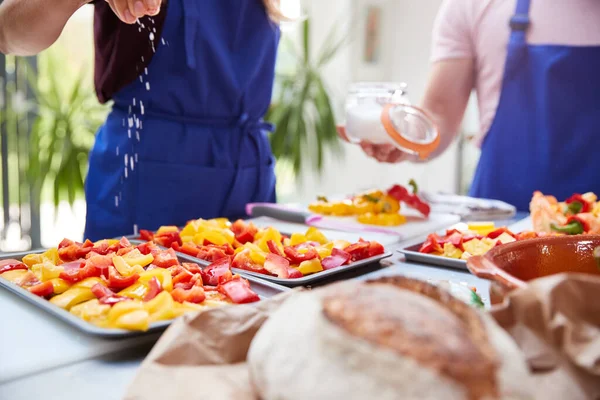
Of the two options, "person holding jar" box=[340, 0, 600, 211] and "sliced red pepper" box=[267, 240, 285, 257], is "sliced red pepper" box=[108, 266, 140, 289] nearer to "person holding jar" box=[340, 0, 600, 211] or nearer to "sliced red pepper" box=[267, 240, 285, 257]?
"sliced red pepper" box=[267, 240, 285, 257]

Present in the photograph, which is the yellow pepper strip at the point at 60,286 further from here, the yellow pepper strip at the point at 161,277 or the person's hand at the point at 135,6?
the person's hand at the point at 135,6

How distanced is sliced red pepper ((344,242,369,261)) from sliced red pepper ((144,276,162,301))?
1.43 ft

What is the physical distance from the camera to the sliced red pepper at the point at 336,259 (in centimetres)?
112

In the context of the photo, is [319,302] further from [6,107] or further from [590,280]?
[6,107]

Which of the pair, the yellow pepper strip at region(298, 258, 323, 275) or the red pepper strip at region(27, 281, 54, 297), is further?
the yellow pepper strip at region(298, 258, 323, 275)

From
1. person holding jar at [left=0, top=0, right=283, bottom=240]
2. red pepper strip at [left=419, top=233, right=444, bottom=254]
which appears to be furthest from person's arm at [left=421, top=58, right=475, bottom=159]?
red pepper strip at [left=419, top=233, right=444, bottom=254]

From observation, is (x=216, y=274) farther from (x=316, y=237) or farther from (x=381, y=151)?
(x=381, y=151)

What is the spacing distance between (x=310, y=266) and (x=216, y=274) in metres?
0.19

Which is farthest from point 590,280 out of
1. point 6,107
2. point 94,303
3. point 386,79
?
point 386,79

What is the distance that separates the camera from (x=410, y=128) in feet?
5.28

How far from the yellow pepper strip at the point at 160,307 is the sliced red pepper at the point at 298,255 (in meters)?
0.35

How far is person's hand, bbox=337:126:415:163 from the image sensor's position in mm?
1833

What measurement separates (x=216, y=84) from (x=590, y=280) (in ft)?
4.34

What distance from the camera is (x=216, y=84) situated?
5.62 ft
